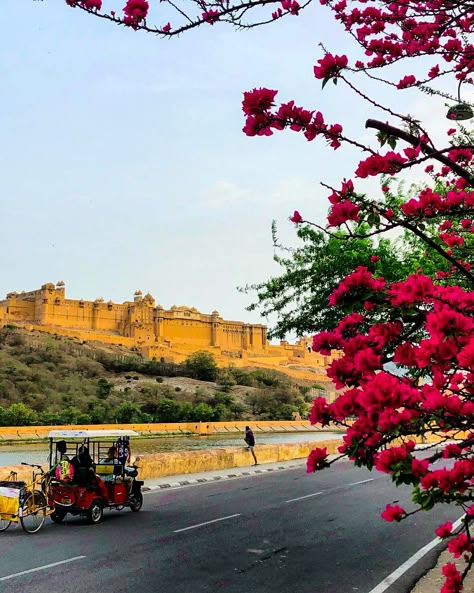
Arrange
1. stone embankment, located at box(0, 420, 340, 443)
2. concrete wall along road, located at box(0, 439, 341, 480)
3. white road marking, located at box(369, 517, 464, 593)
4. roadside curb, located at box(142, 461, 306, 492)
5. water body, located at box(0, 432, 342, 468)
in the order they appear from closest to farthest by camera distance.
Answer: white road marking, located at box(369, 517, 464, 593)
roadside curb, located at box(142, 461, 306, 492)
concrete wall along road, located at box(0, 439, 341, 480)
water body, located at box(0, 432, 342, 468)
stone embankment, located at box(0, 420, 340, 443)

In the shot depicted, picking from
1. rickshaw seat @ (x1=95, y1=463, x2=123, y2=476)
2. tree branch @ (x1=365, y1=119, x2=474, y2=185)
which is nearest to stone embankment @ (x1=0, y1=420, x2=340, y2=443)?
rickshaw seat @ (x1=95, y1=463, x2=123, y2=476)

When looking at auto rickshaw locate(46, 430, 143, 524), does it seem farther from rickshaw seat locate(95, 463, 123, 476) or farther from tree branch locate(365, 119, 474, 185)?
tree branch locate(365, 119, 474, 185)

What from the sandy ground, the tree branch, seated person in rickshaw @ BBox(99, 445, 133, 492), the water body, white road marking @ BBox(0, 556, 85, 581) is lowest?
the water body

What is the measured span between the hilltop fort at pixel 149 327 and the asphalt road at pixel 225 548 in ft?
311

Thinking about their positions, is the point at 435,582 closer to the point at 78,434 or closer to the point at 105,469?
the point at 78,434

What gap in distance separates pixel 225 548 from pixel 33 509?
335 centimetres

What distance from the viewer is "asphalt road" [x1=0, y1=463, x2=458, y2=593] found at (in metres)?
7.61

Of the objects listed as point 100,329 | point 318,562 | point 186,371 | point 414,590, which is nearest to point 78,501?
point 318,562

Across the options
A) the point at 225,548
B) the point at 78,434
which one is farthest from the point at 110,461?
the point at 225,548

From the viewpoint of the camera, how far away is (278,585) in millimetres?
7645

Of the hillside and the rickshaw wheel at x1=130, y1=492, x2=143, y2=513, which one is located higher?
the hillside

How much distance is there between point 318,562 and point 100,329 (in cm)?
10884

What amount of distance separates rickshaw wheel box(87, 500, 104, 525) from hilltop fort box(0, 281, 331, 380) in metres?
95.2

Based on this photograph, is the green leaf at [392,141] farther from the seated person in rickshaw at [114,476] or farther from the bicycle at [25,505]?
the seated person in rickshaw at [114,476]
